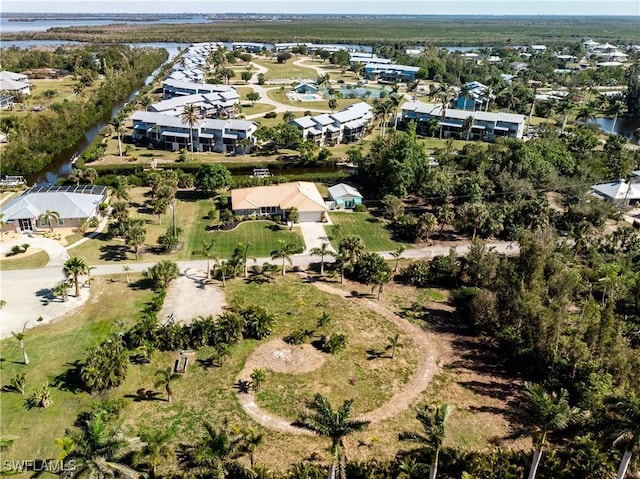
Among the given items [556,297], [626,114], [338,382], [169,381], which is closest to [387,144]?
[556,297]

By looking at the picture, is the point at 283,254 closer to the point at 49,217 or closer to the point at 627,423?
the point at 49,217

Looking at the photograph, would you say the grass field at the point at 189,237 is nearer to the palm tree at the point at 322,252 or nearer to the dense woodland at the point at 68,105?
the palm tree at the point at 322,252

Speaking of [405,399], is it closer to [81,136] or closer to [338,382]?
[338,382]

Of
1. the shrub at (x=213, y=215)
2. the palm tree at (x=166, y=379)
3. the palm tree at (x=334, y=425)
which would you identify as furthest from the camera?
the shrub at (x=213, y=215)

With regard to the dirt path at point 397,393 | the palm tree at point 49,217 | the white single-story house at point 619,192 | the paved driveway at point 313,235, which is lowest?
the dirt path at point 397,393

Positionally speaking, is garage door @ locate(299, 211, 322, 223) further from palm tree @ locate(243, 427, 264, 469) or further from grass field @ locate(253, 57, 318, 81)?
grass field @ locate(253, 57, 318, 81)

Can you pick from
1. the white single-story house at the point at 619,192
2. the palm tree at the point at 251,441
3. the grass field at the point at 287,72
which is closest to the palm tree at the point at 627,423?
the palm tree at the point at 251,441

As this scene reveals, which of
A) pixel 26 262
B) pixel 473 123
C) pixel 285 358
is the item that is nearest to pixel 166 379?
pixel 285 358
